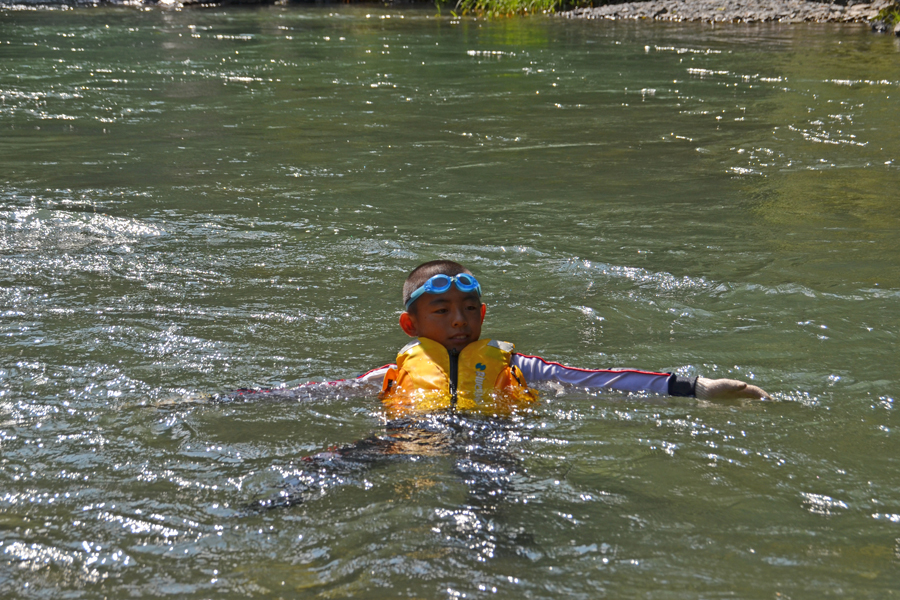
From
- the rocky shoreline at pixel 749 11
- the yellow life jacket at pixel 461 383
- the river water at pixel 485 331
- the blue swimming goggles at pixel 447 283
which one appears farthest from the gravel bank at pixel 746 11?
the yellow life jacket at pixel 461 383

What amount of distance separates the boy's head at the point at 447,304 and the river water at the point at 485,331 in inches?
20.6

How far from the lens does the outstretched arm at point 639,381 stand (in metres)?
4.65

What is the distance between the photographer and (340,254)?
7.48 metres

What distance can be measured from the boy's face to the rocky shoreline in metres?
19.9

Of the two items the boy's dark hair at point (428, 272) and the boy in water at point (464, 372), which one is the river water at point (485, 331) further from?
the boy's dark hair at point (428, 272)

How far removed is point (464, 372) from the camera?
4.92m

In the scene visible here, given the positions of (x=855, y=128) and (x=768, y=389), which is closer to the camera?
(x=768, y=389)

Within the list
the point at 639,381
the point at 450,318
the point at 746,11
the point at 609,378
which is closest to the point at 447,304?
the point at 450,318

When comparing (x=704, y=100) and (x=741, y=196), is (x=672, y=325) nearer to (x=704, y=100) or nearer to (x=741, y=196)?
(x=741, y=196)

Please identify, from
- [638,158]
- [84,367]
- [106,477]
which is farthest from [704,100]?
[106,477]

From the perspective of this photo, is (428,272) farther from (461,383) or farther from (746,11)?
(746,11)

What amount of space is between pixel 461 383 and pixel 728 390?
4.37 ft

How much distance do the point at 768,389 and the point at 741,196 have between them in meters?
4.10

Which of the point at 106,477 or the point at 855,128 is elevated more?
the point at 855,128
